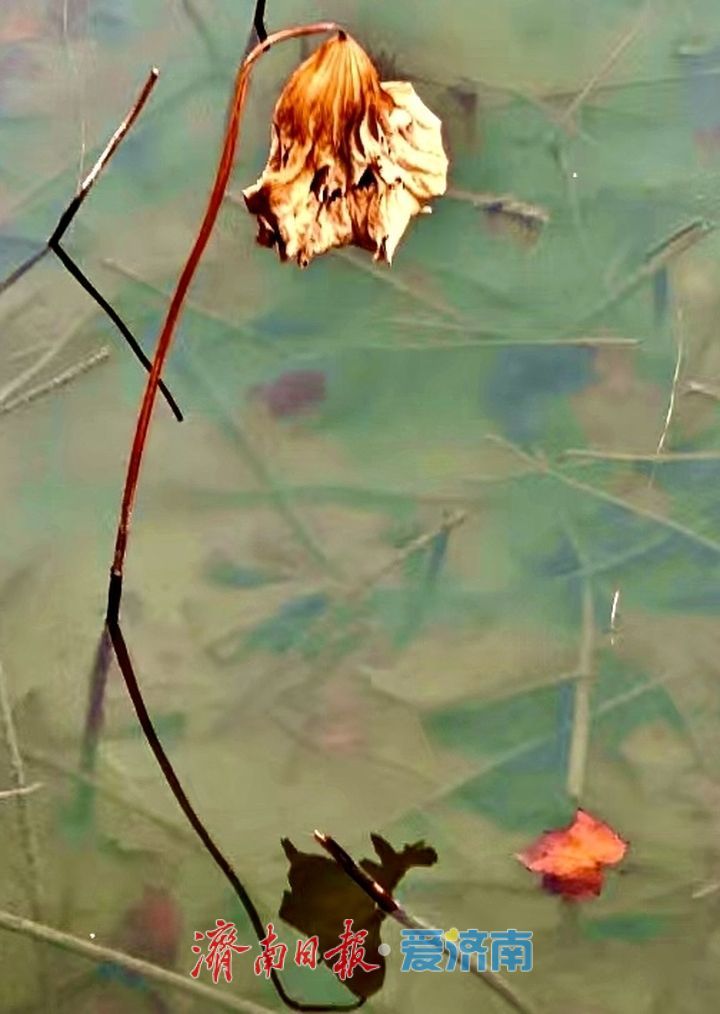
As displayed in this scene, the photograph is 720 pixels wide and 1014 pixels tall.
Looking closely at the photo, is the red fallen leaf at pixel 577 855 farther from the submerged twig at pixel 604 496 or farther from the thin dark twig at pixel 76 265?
the thin dark twig at pixel 76 265

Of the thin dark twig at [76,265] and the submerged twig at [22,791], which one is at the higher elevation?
the thin dark twig at [76,265]

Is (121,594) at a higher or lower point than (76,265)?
lower

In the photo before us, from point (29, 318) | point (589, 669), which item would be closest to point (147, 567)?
point (29, 318)

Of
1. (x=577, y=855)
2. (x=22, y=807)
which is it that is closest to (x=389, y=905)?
Answer: (x=577, y=855)

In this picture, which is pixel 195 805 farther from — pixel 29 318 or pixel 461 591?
pixel 29 318

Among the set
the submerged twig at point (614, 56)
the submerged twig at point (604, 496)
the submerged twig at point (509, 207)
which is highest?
the submerged twig at point (614, 56)

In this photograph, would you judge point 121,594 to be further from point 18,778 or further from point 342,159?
point 342,159

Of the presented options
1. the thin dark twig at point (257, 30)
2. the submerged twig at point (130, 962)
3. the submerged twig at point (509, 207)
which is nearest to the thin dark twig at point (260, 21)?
the thin dark twig at point (257, 30)
